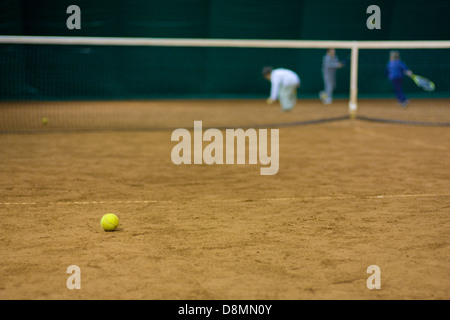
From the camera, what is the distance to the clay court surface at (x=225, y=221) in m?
3.90

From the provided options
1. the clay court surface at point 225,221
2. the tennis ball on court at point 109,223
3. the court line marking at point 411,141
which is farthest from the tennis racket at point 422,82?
the tennis ball on court at point 109,223

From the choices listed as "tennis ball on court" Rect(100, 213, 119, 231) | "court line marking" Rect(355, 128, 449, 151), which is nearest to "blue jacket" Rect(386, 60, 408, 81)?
"court line marking" Rect(355, 128, 449, 151)

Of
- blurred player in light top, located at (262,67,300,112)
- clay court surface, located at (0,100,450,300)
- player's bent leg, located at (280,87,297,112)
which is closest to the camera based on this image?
clay court surface, located at (0,100,450,300)

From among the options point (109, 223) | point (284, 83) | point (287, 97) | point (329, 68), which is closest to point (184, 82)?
point (329, 68)

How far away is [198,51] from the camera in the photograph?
2294cm

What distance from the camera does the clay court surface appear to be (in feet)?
12.8

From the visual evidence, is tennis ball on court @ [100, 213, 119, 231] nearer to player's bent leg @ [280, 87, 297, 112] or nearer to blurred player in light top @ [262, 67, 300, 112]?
blurred player in light top @ [262, 67, 300, 112]

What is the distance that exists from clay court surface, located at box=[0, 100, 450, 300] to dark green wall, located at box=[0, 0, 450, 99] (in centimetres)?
984

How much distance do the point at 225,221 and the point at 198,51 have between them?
1797 centimetres

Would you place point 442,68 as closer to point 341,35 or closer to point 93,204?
point 341,35

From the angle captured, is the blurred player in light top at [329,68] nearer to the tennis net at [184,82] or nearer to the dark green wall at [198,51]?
the tennis net at [184,82]
